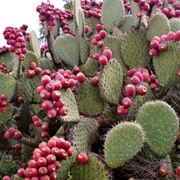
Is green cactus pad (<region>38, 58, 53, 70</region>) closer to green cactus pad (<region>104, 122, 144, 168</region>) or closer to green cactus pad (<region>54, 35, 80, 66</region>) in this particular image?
green cactus pad (<region>54, 35, 80, 66</region>)

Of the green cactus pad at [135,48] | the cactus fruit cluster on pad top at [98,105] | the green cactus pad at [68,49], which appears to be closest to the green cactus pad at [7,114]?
the cactus fruit cluster on pad top at [98,105]

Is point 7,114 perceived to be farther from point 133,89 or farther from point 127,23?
point 127,23

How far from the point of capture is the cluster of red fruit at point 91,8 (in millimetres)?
3350

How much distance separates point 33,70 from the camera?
266cm

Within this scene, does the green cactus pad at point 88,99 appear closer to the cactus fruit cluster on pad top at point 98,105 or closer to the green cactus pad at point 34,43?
the cactus fruit cluster on pad top at point 98,105

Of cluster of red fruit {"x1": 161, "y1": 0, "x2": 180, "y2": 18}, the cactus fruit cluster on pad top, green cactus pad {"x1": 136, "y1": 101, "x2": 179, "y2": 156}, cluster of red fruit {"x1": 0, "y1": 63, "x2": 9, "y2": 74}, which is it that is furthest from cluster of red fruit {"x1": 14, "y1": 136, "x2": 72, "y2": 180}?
cluster of red fruit {"x1": 161, "y1": 0, "x2": 180, "y2": 18}

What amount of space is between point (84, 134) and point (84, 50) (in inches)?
30.7

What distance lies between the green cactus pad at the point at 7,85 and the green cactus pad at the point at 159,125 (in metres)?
0.72

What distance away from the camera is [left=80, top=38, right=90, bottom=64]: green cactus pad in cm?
288

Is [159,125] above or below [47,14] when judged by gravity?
below

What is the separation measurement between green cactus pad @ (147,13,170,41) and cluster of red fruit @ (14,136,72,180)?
2.81ft

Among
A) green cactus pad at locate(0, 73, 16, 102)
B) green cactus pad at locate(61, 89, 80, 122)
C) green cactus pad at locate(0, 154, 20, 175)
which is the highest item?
green cactus pad at locate(61, 89, 80, 122)

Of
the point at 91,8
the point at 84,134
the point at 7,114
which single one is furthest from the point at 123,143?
the point at 91,8

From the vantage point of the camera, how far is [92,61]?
271 centimetres
